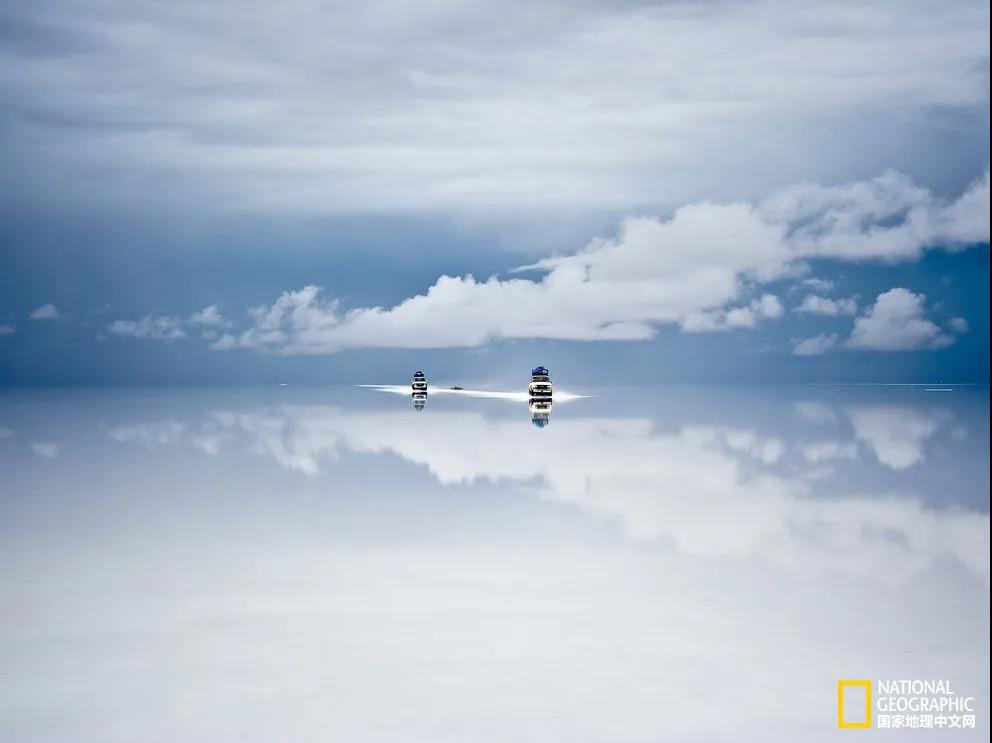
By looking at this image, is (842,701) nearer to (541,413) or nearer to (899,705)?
(899,705)

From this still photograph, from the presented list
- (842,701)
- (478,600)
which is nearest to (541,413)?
(478,600)

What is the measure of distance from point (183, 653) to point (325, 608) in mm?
2937

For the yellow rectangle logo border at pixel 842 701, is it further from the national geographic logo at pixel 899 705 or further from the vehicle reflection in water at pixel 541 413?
the vehicle reflection in water at pixel 541 413

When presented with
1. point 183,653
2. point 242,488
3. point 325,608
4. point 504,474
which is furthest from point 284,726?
point 504,474

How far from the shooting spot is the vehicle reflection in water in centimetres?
6994

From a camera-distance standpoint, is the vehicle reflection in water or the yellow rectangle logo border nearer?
the yellow rectangle logo border

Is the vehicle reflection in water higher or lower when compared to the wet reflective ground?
higher

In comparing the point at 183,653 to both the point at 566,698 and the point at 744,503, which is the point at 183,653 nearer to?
the point at 566,698

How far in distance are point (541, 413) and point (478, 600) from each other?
224 ft

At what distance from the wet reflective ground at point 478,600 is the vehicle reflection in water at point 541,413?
3233 cm

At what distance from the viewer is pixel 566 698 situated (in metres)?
12.2

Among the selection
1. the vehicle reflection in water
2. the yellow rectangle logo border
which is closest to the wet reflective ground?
the yellow rectangle logo border

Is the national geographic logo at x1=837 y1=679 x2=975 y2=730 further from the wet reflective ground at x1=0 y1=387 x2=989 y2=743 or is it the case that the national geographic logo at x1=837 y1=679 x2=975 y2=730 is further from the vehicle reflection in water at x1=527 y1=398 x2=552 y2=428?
the vehicle reflection in water at x1=527 y1=398 x2=552 y2=428

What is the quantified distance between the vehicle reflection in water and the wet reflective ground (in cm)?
3233
